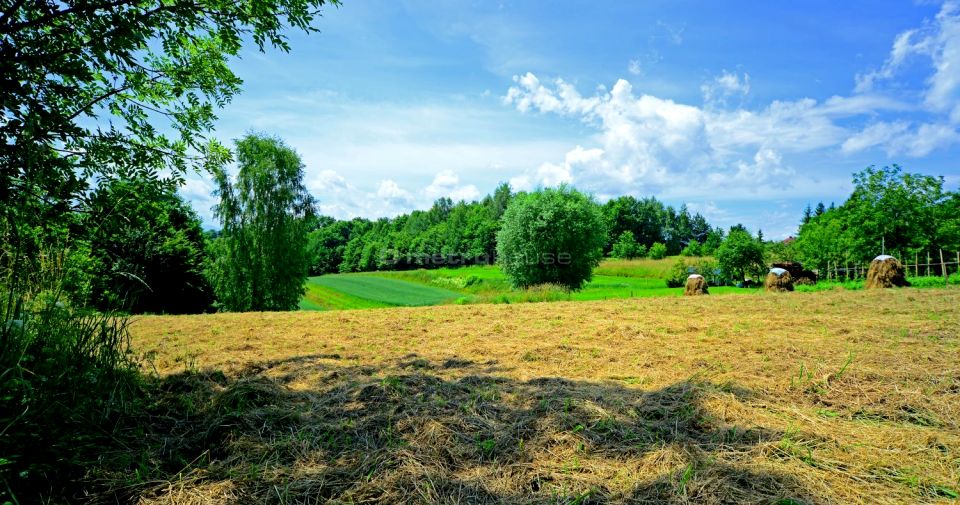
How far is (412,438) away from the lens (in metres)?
3.38

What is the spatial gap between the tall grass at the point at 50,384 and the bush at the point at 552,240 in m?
23.9

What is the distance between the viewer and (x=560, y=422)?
11.8 feet

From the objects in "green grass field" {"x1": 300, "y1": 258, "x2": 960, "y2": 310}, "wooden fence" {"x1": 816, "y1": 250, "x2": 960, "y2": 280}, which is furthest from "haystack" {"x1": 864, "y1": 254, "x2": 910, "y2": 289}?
"green grass field" {"x1": 300, "y1": 258, "x2": 960, "y2": 310}

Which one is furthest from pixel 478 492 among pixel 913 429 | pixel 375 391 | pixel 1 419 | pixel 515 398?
pixel 913 429

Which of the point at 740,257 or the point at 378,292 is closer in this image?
the point at 740,257

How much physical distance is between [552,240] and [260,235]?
17.5 meters

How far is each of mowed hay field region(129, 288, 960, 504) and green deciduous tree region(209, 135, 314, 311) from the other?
21011 mm

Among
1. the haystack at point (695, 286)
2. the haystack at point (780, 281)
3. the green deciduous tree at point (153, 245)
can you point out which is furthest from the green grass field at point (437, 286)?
the haystack at point (695, 286)

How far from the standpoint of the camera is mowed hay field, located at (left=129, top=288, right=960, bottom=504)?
2852 millimetres

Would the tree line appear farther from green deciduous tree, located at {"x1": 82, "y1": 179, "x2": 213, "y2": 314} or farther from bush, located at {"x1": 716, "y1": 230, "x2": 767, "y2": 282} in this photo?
green deciduous tree, located at {"x1": 82, "y1": 179, "x2": 213, "y2": 314}

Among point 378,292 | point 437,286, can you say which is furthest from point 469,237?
Answer: point 378,292

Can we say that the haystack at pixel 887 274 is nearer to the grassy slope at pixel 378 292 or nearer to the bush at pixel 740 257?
the bush at pixel 740 257

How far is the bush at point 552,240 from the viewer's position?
27391 millimetres

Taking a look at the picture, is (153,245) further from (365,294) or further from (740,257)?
(740,257)
